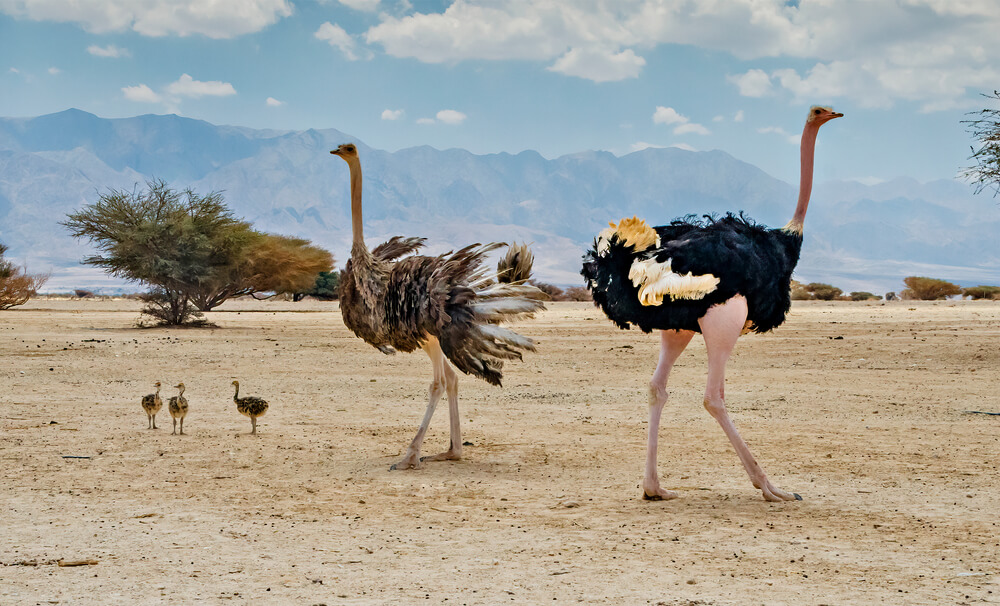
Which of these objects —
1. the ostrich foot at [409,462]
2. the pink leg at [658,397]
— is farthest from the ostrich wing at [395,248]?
the pink leg at [658,397]

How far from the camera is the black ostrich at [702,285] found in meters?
6.79

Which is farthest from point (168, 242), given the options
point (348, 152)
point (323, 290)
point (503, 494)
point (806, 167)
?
point (323, 290)

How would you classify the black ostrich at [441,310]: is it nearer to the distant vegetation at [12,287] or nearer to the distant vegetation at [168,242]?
the distant vegetation at [168,242]

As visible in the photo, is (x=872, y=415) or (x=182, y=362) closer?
(x=872, y=415)

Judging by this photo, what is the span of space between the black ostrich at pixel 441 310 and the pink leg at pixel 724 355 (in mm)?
1584

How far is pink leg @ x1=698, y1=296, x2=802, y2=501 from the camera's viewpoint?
6816 millimetres

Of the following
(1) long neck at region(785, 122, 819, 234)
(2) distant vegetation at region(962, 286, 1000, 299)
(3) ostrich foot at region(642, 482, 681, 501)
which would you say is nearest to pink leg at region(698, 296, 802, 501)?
(3) ostrich foot at region(642, 482, 681, 501)

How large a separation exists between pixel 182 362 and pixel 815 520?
14189 millimetres

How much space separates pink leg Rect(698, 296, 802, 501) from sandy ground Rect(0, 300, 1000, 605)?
0.24m

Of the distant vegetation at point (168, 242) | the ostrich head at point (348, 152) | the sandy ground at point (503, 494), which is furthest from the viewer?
the distant vegetation at point (168, 242)

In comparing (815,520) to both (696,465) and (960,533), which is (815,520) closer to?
(960,533)

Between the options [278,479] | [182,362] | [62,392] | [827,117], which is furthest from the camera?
[182,362]

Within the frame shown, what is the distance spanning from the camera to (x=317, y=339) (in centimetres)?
2434

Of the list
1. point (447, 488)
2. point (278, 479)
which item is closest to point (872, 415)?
point (447, 488)
